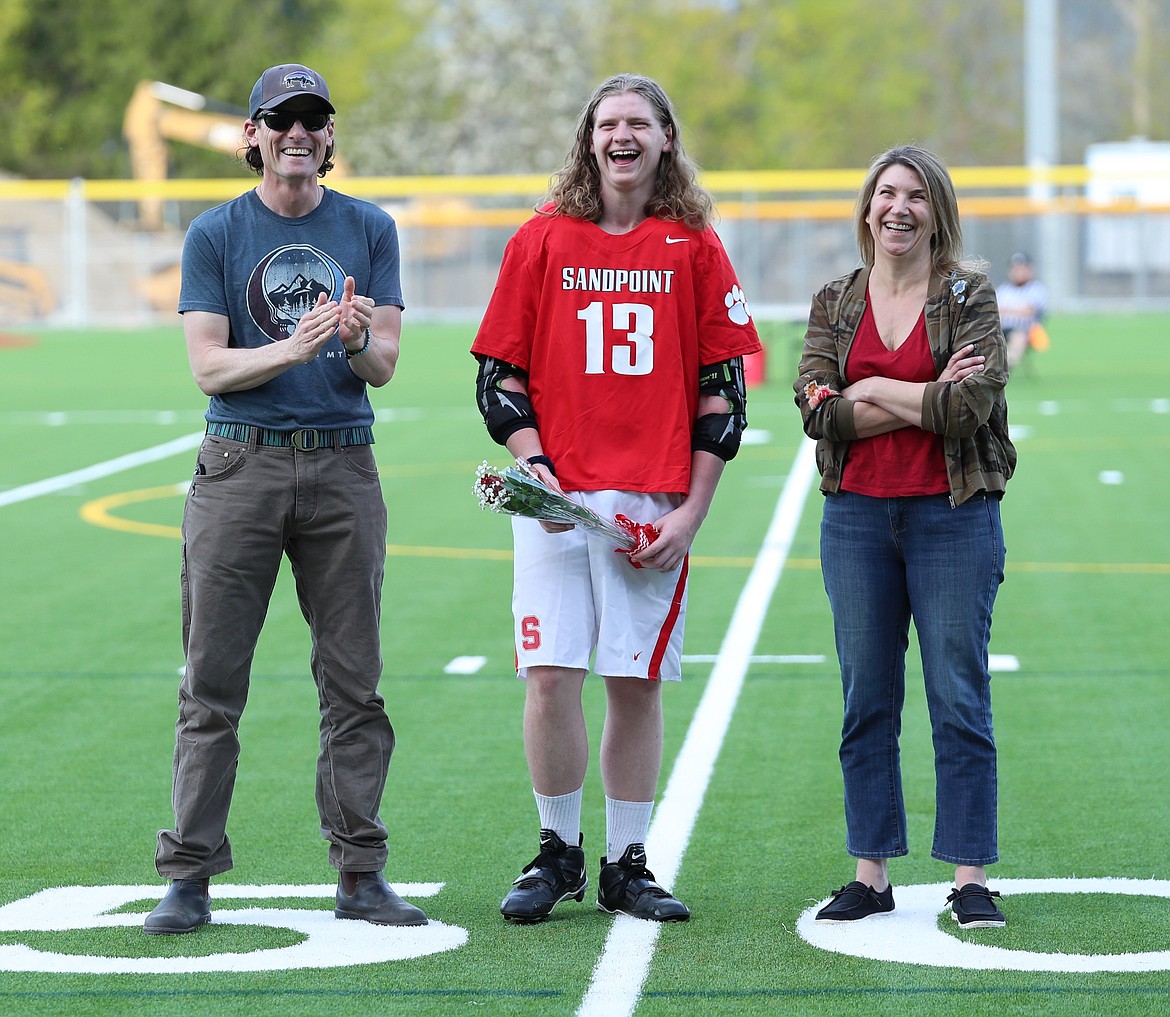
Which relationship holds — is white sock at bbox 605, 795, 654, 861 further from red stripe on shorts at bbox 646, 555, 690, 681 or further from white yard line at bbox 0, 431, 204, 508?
white yard line at bbox 0, 431, 204, 508

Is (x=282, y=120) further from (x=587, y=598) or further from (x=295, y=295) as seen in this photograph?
(x=587, y=598)

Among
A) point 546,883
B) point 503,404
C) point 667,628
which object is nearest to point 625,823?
point 546,883

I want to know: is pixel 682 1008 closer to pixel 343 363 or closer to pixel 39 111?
pixel 343 363

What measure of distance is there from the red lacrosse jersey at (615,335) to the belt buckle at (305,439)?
1.60 feet

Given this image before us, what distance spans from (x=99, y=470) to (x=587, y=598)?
12710mm

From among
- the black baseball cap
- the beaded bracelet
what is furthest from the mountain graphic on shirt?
the black baseball cap

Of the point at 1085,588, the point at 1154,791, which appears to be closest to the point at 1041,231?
the point at 1085,588

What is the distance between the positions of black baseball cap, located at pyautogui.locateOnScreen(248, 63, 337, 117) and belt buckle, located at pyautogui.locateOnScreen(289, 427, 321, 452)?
77 cm

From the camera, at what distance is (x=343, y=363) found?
4.80m

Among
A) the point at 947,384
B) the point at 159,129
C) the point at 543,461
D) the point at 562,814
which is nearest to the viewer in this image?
the point at 947,384

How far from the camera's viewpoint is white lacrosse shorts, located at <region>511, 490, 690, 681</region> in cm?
488

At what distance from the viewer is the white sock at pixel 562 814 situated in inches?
197

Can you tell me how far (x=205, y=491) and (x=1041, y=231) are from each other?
141ft

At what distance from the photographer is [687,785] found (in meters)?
6.37
